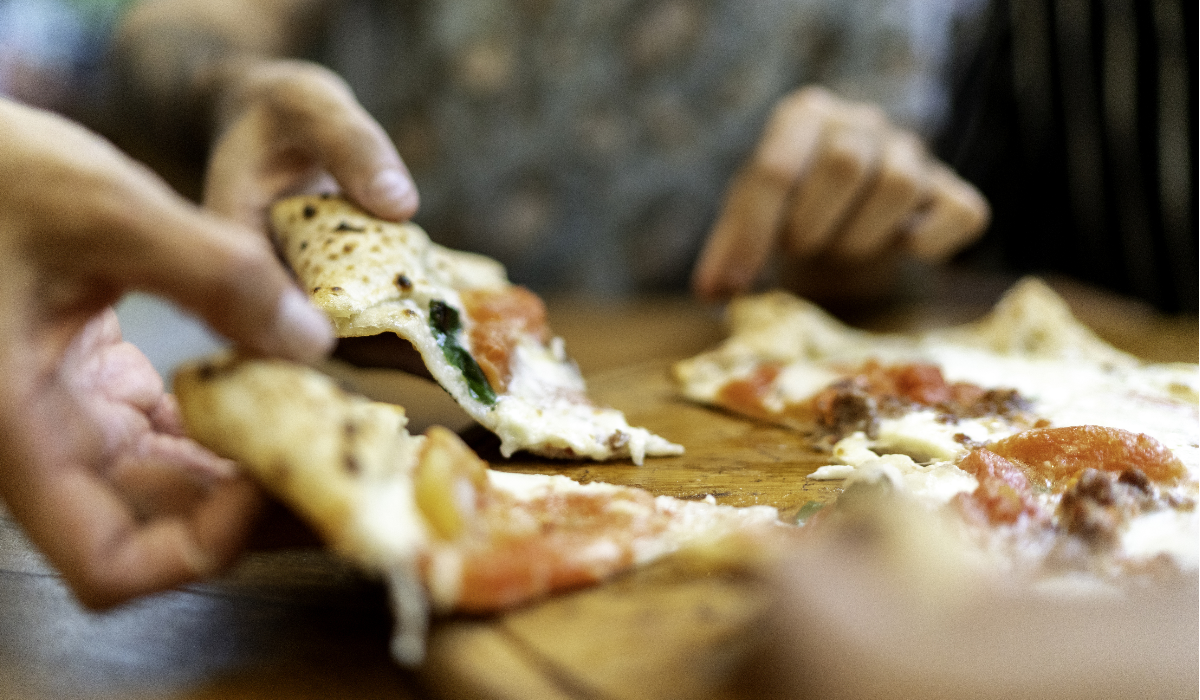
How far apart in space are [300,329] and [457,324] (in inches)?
25.7

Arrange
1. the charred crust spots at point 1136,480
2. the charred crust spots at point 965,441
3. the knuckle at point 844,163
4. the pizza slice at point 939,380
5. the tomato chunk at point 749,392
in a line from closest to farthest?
the charred crust spots at point 1136,480, the charred crust spots at point 965,441, the pizza slice at point 939,380, the tomato chunk at point 749,392, the knuckle at point 844,163

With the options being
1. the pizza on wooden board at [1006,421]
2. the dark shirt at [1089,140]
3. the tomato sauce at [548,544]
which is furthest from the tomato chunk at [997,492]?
the dark shirt at [1089,140]

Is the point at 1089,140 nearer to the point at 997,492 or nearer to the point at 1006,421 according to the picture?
the point at 1006,421

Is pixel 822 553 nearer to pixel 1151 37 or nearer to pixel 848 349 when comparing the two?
pixel 848 349

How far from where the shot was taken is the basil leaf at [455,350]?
4.51 feet

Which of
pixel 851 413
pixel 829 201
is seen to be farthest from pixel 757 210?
pixel 851 413

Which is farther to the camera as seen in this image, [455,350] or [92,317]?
[455,350]

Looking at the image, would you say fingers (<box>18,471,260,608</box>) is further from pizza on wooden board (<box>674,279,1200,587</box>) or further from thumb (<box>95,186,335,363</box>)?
pizza on wooden board (<box>674,279,1200,587</box>)

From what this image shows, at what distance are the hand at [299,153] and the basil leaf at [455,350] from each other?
10.0 inches

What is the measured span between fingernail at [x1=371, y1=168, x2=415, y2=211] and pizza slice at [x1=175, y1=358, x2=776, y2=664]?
25.7 inches

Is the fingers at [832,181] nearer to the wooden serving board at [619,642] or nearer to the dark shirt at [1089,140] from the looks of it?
the dark shirt at [1089,140]

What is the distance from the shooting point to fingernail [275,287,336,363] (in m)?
0.78

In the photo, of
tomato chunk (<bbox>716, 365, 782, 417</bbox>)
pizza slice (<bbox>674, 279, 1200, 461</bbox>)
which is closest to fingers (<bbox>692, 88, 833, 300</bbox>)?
pizza slice (<bbox>674, 279, 1200, 461</bbox>)

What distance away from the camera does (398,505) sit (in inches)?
32.1
